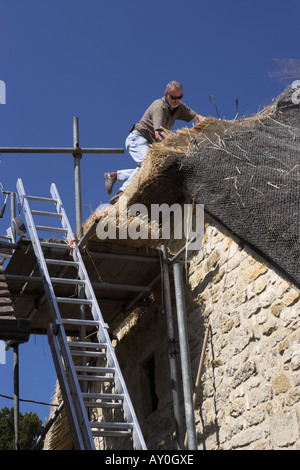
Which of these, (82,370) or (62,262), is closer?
(82,370)

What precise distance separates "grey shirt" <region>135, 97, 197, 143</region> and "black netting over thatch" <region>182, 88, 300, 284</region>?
953 mm

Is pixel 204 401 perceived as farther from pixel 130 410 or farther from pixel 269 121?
pixel 269 121

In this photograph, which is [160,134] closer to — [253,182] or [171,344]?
[253,182]

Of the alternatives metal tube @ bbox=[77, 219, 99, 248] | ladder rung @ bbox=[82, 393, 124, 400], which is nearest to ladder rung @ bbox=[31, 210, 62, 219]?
metal tube @ bbox=[77, 219, 99, 248]

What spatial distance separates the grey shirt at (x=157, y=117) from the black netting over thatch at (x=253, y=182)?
0.95m

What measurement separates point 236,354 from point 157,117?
3.61 m

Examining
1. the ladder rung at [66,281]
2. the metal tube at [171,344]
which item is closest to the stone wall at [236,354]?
the metal tube at [171,344]

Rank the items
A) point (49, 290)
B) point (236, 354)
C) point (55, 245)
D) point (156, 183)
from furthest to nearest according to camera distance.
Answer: point (156, 183), point (55, 245), point (49, 290), point (236, 354)

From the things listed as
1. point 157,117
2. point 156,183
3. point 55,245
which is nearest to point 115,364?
point 55,245

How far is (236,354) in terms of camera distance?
605 cm

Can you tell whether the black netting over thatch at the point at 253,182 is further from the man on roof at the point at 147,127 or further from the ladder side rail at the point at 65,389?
the ladder side rail at the point at 65,389

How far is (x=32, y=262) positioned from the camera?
708cm

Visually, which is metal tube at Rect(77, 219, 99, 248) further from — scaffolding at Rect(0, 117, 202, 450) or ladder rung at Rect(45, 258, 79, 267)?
ladder rung at Rect(45, 258, 79, 267)

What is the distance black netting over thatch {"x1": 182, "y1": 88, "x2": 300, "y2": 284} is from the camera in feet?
19.2
